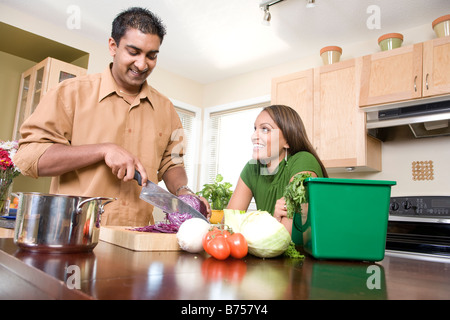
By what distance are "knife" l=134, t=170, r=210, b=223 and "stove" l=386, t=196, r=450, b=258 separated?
6.18ft

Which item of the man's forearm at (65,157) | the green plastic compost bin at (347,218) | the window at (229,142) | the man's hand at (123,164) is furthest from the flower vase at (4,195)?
the window at (229,142)

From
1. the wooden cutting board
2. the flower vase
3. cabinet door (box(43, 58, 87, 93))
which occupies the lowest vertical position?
the wooden cutting board

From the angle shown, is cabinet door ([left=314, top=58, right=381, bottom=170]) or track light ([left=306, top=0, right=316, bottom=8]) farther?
cabinet door ([left=314, top=58, right=381, bottom=170])

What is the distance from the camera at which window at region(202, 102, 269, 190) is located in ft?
14.1

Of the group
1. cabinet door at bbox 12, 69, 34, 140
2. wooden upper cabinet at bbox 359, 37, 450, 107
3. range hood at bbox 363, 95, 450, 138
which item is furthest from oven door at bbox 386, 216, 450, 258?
cabinet door at bbox 12, 69, 34, 140

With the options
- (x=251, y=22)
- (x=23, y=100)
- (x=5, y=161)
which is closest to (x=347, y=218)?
(x=5, y=161)

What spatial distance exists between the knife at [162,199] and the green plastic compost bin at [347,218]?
0.48 m

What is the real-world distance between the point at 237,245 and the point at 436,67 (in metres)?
2.41

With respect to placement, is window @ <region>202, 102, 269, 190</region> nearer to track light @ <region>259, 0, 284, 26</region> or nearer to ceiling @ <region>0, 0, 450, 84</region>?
ceiling @ <region>0, 0, 450, 84</region>

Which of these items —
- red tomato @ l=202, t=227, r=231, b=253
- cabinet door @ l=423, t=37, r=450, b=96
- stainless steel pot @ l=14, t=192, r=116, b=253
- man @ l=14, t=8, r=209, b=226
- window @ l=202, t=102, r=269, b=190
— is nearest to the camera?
stainless steel pot @ l=14, t=192, r=116, b=253

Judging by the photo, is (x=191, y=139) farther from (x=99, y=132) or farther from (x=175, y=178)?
(x=99, y=132)

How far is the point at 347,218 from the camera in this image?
885 millimetres
